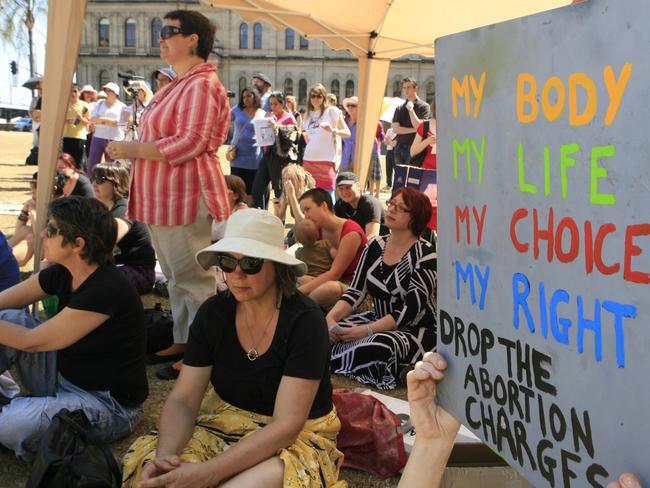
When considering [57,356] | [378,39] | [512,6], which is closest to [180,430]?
[57,356]

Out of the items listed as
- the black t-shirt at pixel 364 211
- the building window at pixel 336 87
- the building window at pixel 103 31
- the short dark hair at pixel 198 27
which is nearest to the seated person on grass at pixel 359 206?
the black t-shirt at pixel 364 211

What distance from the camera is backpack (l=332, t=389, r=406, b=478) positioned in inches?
123

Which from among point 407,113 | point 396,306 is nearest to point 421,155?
point 407,113

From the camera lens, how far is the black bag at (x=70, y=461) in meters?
2.49

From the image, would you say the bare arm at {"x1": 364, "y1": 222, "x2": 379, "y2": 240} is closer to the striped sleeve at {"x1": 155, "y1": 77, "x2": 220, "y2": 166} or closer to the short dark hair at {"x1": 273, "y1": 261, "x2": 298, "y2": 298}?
the striped sleeve at {"x1": 155, "y1": 77, "x2": 220, "y2": 166}

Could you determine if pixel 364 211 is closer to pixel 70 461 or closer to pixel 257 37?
pixel 70 461

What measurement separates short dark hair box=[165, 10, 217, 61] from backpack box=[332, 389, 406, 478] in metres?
1.99

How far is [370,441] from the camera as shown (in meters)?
3.13

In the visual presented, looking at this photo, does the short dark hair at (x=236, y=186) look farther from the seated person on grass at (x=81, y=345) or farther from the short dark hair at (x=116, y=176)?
the seated person on grass at (x=81, y=345)

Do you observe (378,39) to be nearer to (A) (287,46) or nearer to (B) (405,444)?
(B) (405,444)

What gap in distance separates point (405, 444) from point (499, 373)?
73.0 inches

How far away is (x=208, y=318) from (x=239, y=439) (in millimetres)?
418

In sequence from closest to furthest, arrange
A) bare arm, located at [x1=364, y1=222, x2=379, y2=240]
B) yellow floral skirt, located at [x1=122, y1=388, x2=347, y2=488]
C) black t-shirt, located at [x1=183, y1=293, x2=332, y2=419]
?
yellow floral skirt, located at [x1=122, y1=388, x2=347, y2=488] < black t-shirt, located at [x1=183, y1=293, x2=332, y2=419] < bare arm, located at [x1=364, y1=222, x2=379, y2=240]

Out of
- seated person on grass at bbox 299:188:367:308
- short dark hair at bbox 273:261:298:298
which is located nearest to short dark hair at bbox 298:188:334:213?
seated person on grass at bbox 299:188:367:308
